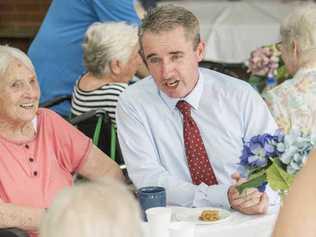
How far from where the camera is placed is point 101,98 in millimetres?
4566

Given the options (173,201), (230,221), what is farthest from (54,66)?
(230,221)

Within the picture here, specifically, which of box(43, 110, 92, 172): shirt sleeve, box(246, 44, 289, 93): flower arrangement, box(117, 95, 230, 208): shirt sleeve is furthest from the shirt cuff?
box(246, 44, 289, 93): flower arrangement

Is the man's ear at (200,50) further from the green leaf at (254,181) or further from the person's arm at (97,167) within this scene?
the green leaf at (254,181)

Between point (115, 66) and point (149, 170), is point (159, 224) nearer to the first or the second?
point (149, 170)

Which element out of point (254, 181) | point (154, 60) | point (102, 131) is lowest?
point (102, 131)

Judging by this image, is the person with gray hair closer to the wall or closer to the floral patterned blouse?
the floral patterned blouse

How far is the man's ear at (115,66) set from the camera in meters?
4.59

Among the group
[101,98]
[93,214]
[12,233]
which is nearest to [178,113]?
[12,233]

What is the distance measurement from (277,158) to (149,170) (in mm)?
733

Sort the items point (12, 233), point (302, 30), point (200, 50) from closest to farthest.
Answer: point (12, 233), point (200, 50), point (302, 30)

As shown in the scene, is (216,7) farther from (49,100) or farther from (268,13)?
(49,100)

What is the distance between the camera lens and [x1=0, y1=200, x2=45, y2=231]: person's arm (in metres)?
3.27

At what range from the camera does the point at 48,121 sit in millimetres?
3574

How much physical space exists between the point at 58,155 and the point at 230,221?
895 millimetres
